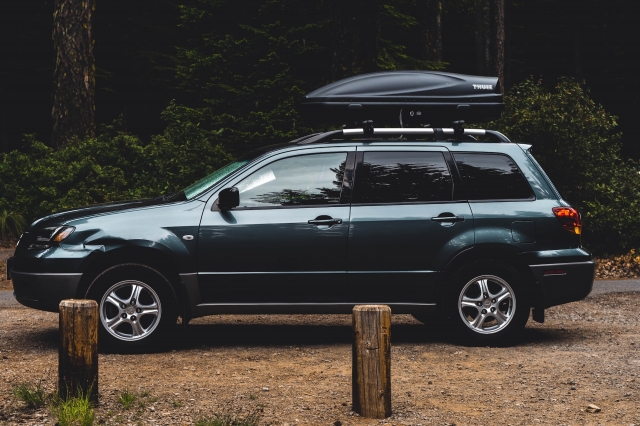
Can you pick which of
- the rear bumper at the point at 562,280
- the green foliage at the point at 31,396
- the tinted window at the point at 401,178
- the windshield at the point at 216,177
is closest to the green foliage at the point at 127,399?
the green foliage at the point at 31,396

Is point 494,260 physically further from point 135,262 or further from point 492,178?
point 135,262

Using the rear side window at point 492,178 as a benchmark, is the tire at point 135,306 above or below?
below

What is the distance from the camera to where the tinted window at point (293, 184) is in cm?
798

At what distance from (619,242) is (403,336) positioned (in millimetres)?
7278

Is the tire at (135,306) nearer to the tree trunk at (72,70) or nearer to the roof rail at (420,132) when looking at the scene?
the roof rail at (420,132)

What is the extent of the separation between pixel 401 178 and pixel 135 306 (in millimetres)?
2659

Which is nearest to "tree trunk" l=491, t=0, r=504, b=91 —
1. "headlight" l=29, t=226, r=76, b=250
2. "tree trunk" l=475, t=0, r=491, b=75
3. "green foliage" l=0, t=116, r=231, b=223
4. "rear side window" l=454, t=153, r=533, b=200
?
"tree trunk" l=475, t=0, r=491, b=75

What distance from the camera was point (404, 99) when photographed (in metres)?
8.80

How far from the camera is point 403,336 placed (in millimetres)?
8852

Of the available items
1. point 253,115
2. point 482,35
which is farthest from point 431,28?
point 253,115

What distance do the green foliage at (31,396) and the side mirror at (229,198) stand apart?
2446 mm

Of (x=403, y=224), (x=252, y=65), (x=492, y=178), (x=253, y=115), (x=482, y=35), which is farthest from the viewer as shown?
(x=482, y=35)

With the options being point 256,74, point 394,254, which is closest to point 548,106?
point 256,74

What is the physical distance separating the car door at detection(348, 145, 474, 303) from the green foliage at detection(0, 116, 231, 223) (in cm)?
796
